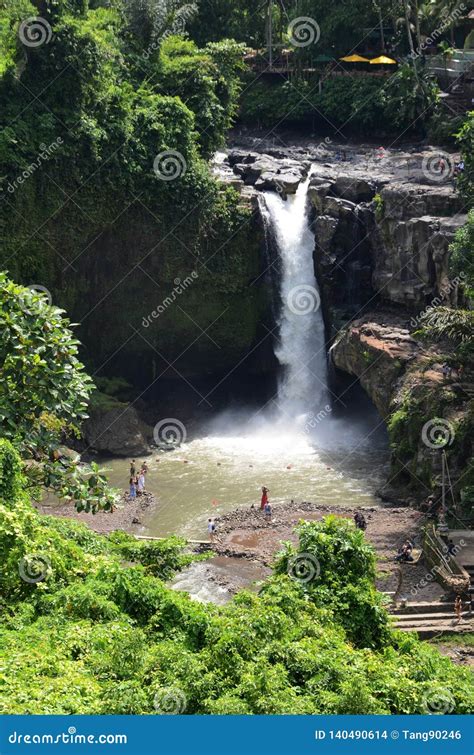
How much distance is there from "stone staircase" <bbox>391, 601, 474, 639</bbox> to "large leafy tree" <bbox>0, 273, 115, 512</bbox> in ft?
32.6

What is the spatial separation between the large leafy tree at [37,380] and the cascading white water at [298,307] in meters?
26.6

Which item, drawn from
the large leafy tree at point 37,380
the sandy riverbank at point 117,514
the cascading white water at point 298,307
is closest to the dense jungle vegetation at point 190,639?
the large leafy tree at point 37,380

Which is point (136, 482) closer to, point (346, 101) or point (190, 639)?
point (190, 639)

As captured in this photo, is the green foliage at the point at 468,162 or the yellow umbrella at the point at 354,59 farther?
the yellow umbrella at the point at 354,59

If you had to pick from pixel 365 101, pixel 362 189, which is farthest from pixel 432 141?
pixel 362 189

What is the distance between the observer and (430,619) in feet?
91.2

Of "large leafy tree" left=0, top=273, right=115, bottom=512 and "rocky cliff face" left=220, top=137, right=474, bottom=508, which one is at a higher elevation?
"rocky cliff face" left=220, top=137, right=474, bottom=508

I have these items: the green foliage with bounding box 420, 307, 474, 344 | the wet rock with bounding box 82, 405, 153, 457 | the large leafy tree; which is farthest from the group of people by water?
the large leafy tree

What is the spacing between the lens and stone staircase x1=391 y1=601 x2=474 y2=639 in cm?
2714

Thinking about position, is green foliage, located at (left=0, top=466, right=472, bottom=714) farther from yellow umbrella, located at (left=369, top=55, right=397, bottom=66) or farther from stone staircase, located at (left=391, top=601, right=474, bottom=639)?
yellow umbrella, located at (left=369, top=55, right=397, bottom=66)

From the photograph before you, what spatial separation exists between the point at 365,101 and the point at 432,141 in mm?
5137

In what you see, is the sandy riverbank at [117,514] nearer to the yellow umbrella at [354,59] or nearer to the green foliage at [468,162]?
the green foliage at [468,162]

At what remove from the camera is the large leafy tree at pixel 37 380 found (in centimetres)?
2103

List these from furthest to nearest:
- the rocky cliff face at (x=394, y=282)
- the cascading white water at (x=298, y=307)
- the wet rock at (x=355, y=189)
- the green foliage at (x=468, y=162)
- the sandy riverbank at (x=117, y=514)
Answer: the cascading white water at (x=298, y=307) → the wet rock at (x=355, y=189) → the green foliage at (x=468, y=162) → the rocky cliff face at (x=394, y=282) → the sandy riverbank at (x=117, y=514)
